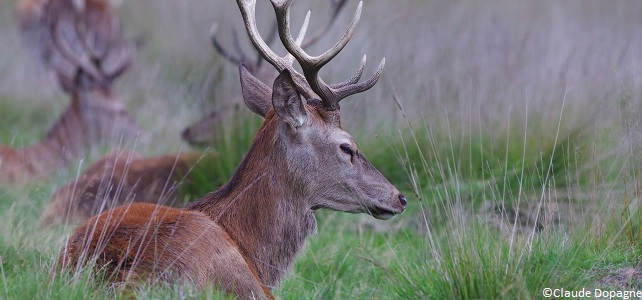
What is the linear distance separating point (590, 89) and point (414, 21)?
14.0 feet

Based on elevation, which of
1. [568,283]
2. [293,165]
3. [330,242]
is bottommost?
[330,242]

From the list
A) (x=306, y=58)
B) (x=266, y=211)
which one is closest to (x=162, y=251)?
(x=266, y=211)

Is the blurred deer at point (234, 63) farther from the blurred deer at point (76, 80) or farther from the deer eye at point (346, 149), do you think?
the deer eye at point (346, 149)

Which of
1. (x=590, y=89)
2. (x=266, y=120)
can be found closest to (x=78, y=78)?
(x=590, y=89)

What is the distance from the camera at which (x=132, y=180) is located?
7.62 metres

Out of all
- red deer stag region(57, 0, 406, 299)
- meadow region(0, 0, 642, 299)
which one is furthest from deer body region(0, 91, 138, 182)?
red deer stag region(57, 0, 406, 299)

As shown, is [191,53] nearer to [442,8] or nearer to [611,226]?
[442,8]

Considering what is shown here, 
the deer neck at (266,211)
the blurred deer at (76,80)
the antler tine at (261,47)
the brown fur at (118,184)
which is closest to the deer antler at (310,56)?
the antler tine at (261,47)

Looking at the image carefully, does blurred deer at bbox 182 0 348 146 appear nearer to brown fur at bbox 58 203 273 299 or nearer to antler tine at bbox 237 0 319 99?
antler tine at bbox 237 0 319 99

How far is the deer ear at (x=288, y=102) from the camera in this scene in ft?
15.8

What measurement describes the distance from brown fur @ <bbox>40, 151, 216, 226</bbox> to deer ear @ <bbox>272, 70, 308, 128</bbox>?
1749 millimetres

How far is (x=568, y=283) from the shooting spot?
4.17m

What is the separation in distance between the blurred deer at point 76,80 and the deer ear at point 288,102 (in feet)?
7.59

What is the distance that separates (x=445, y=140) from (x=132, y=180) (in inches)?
88.3
